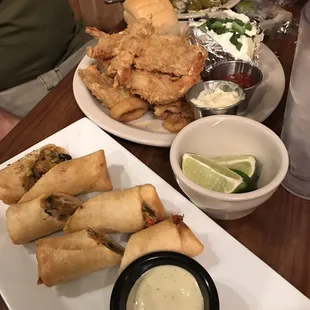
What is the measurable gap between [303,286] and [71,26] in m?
1.50

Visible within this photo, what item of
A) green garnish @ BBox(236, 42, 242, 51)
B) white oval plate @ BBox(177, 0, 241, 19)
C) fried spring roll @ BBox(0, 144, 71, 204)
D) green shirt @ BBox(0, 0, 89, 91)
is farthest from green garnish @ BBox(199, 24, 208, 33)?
green shirt @ BBox(0, 0, 89, 91)

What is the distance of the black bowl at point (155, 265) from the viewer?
2.50 feet

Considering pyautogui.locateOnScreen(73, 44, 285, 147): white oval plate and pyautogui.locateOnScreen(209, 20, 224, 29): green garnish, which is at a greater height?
pyautogui.locateOnScreen(209, 20, 224, 29): green garnish

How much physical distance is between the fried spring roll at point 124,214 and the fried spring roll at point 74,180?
83 millimetres

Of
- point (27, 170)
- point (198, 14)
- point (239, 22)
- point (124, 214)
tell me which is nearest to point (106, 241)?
point (124, 214)

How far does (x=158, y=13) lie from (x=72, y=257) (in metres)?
0.89

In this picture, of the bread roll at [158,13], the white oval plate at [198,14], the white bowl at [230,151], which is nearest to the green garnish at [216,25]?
the bread roll at [158,13]

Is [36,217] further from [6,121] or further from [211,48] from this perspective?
[6,121]

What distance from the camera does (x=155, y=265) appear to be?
81 centimetres

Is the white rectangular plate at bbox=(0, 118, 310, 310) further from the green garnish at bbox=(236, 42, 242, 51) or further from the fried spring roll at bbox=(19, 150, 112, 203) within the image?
the green garnish at bbox=(236, 42, 242, 51)

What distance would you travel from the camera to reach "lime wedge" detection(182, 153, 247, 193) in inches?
37.1

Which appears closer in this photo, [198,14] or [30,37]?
[198,14]

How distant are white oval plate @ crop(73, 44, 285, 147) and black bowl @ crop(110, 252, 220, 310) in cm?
41

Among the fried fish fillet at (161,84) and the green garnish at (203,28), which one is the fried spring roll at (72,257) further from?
the green garnish at (203,28)
